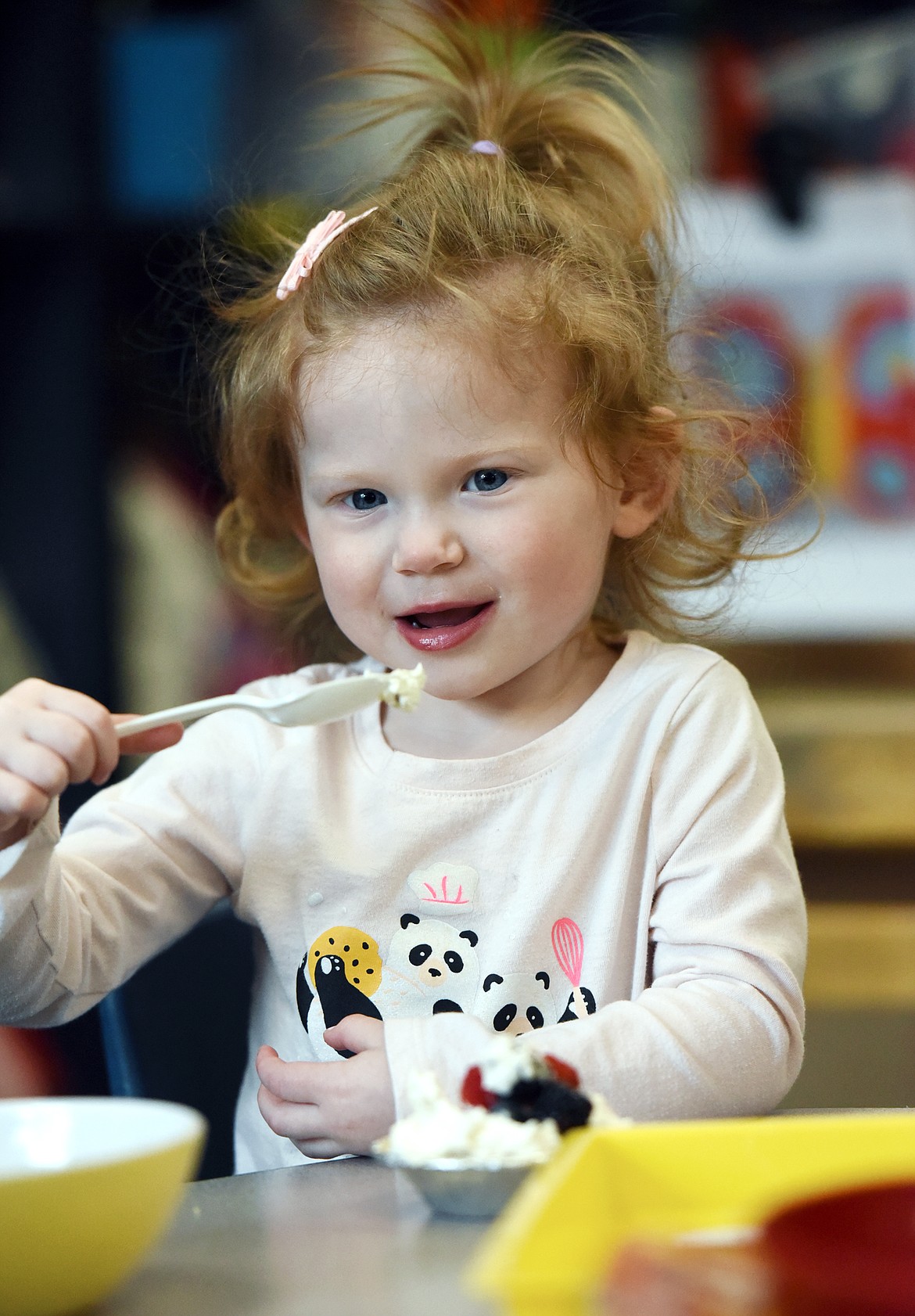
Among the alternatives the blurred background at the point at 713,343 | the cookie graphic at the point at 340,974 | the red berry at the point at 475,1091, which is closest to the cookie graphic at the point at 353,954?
the cookie graphic at the point at 340,974

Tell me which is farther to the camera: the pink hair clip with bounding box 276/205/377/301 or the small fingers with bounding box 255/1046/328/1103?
the pink hair clip with bounding box 276/205/377/301

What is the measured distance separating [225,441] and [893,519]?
147 cm

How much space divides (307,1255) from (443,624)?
1.45 ft

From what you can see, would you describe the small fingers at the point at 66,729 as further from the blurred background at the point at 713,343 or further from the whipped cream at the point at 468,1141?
the blurred background at the point at 713,343

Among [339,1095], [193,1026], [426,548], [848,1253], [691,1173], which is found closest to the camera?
[848,1253]

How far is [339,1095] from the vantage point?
0.73 meters

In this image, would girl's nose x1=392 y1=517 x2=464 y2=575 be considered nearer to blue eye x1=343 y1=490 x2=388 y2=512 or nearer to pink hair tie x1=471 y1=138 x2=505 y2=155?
blue eye x1=343 y1=490 x2=388 y2=512

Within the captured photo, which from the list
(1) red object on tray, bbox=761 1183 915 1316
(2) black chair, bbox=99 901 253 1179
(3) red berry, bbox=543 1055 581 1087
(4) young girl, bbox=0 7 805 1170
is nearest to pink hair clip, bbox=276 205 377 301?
(4) young girl, bbox=0 7 805 1170

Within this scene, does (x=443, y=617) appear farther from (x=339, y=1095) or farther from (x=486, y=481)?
(x=339, y=1095)

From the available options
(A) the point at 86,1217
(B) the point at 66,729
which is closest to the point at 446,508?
(B) the point at 66,729

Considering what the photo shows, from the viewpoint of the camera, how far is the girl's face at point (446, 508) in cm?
88

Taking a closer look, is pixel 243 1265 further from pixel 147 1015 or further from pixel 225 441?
pixel 225 441

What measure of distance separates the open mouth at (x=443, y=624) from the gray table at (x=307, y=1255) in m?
0.34

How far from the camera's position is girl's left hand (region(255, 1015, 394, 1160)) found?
0.72 metres
